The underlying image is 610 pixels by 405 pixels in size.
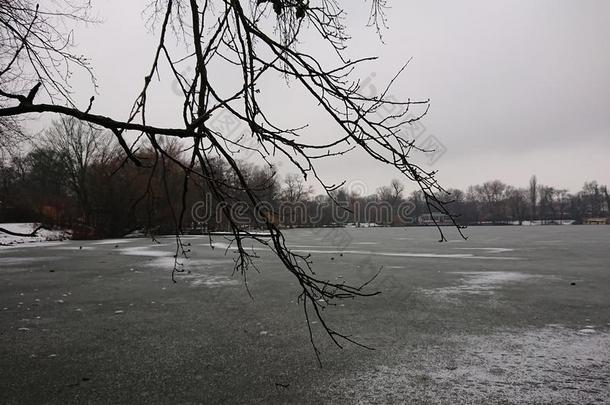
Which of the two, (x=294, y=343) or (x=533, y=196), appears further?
(x=533, y=196)

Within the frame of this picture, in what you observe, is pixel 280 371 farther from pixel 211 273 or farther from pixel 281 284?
pixel 211 273

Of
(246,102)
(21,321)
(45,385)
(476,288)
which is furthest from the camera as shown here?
(476,288)

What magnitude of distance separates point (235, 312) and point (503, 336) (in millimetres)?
3983

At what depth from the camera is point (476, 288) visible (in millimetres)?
8969

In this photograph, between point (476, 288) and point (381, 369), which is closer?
point (381, 369)

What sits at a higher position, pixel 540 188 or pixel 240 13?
pixel 540 188

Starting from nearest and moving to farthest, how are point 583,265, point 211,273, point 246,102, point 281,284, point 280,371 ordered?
point 246,102 → point 280,371 → point 281,284 → point 211,273 → point 583,265

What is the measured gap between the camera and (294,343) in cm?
518

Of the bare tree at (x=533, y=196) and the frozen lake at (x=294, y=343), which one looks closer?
the frozen lake at (x=294, y=343)

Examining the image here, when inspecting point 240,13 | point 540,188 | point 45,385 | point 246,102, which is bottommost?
point 45,385

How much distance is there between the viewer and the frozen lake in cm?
378

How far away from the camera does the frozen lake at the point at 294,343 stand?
3.78m

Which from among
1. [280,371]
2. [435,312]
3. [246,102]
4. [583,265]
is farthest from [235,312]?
[583,265]

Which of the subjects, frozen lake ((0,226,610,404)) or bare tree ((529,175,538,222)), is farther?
bare tree ((529,175,538,222))
